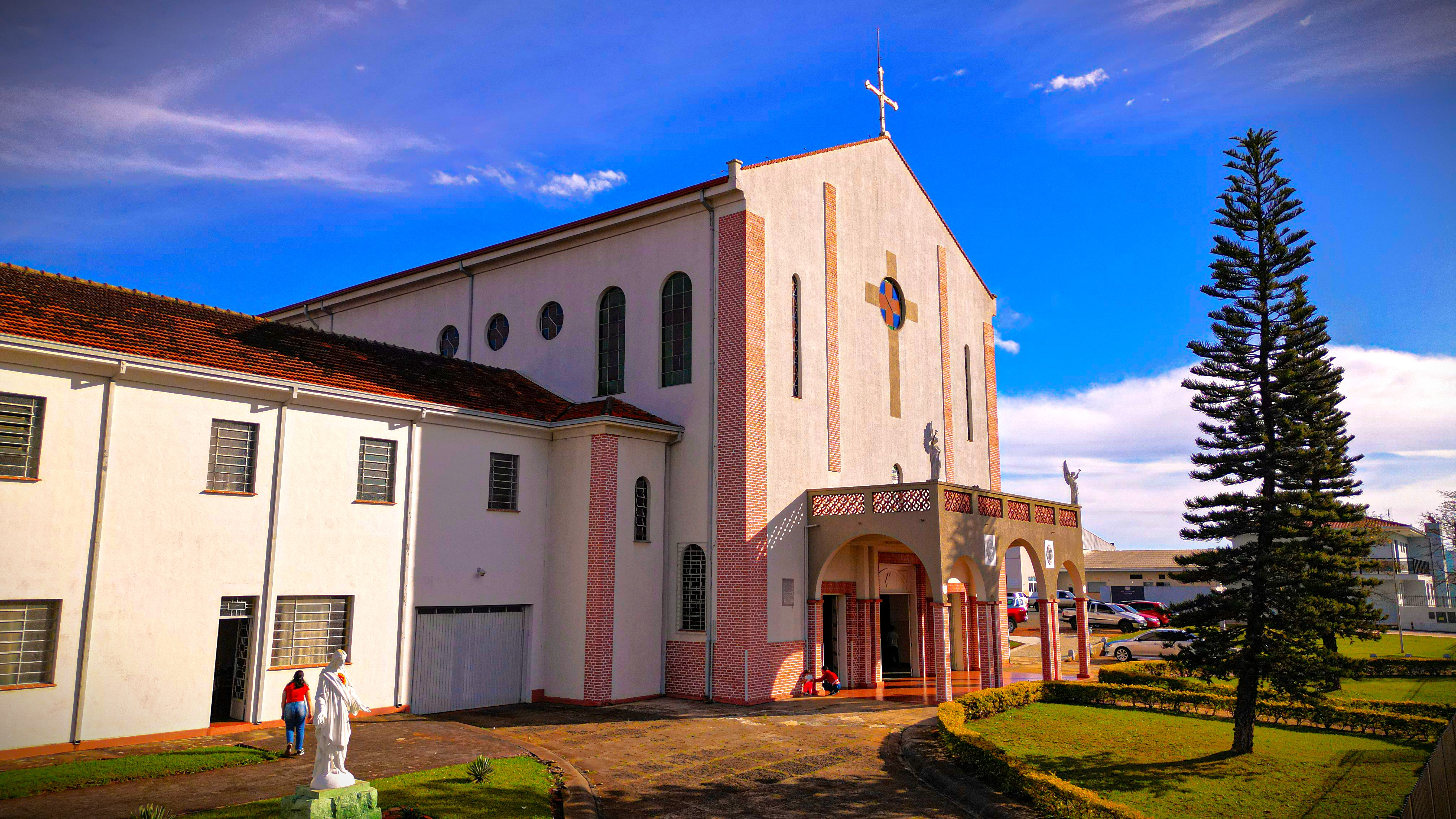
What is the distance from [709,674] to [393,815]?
11186 millimetres

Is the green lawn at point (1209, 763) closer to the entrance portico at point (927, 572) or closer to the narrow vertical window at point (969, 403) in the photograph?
the entrance portico at point (927, 572)

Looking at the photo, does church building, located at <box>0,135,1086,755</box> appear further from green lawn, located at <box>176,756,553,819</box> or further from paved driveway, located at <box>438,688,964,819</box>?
green lawn, located at <box>176,756,553,819</box>

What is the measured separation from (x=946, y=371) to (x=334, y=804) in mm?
23473

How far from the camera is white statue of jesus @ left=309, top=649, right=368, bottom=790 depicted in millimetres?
9570

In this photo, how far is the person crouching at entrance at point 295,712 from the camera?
13766mm

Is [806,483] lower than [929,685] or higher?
higher

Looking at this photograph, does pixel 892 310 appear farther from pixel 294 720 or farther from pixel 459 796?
pixel 459 796

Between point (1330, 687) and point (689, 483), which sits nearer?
point (1330, 687)

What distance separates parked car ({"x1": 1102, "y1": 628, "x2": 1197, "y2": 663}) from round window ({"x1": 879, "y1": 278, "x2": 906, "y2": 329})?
16770 millimetres

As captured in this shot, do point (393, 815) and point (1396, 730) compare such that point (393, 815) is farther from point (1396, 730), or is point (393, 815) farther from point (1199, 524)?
point (1396, 730)

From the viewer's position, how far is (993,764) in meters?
12.9

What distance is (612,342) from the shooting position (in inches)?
958

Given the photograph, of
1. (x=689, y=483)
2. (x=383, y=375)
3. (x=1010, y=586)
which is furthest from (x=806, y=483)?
(x=1010, y=586)

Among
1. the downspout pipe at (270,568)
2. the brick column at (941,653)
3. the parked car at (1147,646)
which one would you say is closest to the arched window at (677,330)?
the brick column at (941,653)
